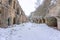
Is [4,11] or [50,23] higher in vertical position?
[4,11]

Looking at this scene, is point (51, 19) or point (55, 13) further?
point (51, 19)

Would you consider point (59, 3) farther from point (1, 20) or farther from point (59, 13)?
point (1, 20)

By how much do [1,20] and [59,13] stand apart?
5.61m

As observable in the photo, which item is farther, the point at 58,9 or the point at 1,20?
the point at 1,20

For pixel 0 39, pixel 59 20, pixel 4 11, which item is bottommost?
pixel 0 39

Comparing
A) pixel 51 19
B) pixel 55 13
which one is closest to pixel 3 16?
pixel 55 13

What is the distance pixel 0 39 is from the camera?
578 centimetres

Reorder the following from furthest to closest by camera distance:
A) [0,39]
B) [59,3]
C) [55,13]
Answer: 1. [55,13]
2. [59,3]
3. [0,39]

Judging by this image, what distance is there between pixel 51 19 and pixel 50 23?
2.42 ft

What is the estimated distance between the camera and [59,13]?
9.94m

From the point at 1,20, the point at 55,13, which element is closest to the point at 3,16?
the point at 1,20

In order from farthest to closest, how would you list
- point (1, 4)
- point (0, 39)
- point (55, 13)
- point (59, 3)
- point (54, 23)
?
point (54, 23), point (1, 4), point (55, 13), point (59, 3), point (0, 39)

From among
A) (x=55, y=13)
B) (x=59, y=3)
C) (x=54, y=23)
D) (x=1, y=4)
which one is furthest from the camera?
(x=54, y=23)

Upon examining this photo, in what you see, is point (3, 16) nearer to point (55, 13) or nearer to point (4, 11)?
point (4, 11)
